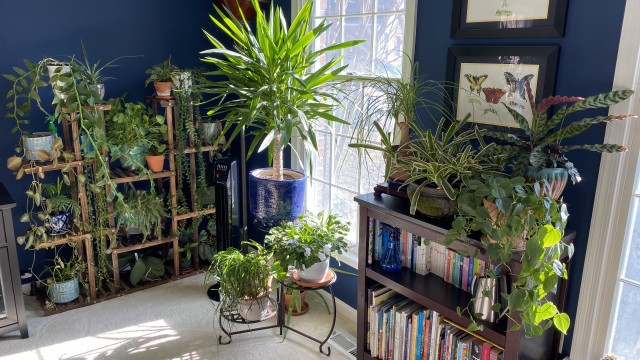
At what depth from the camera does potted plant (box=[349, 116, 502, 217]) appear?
1.86 meters

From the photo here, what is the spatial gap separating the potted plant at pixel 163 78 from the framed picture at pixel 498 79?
180 centimetres

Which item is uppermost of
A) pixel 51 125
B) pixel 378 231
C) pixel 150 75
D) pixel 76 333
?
pixel 150 75

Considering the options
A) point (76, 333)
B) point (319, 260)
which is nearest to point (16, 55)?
point (76, 333)

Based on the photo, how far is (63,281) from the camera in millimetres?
3059

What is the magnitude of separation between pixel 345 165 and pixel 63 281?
184 cm

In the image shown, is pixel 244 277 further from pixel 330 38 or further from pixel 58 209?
pixel 330 38

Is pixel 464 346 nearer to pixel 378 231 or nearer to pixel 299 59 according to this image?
pixel 378 231

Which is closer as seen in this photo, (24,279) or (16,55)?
(16,55)

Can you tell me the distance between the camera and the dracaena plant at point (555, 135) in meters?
1.62

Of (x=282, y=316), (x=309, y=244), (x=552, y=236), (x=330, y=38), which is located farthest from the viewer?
(x=330, y=38)

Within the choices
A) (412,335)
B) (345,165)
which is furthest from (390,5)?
(412,335)

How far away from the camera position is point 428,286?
2.14 metres

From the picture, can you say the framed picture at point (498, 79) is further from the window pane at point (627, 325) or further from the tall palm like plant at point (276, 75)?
the window pane at point (627, 325)

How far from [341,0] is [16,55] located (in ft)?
6.31
